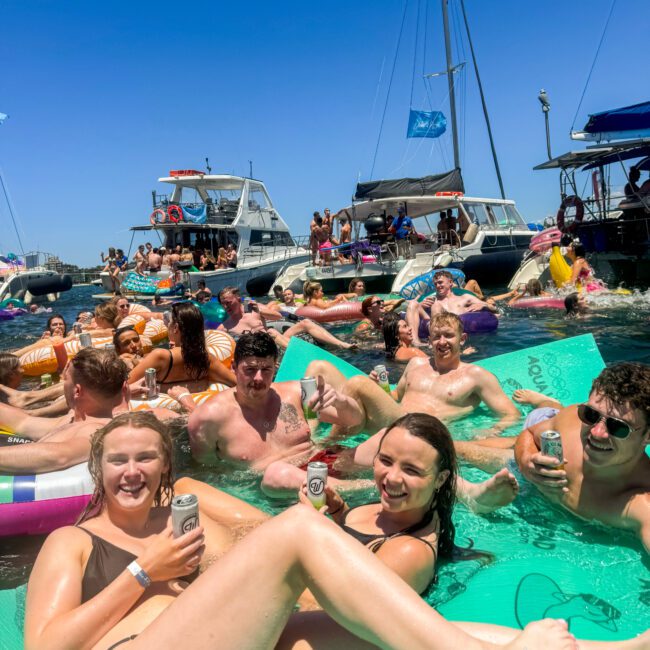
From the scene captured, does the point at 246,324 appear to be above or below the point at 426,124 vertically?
below

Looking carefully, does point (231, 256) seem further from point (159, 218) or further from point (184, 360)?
point (184, 360)

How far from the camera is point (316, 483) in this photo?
248 centimetres

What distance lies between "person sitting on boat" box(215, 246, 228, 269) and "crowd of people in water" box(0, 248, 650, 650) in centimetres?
1710

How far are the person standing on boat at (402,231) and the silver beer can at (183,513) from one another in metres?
16.7

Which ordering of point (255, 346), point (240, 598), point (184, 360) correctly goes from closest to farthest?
1. point (240, 598)
2. point (255, 346)
3. point (184, 360)

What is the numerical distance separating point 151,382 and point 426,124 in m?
20.7

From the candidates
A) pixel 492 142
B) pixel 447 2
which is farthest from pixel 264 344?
pixel 492 142

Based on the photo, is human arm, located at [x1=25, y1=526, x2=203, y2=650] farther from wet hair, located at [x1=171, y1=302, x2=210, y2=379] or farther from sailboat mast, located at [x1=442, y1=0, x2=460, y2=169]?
sailboat mast, located at [x1=442, y1=0, x2=460, y2=169]

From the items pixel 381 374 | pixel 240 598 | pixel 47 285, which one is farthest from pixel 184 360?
pixel 47 285

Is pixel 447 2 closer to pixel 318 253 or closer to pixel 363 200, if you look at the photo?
pixel 363 200

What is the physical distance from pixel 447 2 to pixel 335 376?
25.4 m

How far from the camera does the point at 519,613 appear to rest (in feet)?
9.07

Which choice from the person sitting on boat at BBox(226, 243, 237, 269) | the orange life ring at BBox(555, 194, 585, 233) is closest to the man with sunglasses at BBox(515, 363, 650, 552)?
the orange life ring at BBox(555, 194, 585, 233)

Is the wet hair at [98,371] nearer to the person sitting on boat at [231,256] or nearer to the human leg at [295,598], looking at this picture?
the human leg at [295,598]
